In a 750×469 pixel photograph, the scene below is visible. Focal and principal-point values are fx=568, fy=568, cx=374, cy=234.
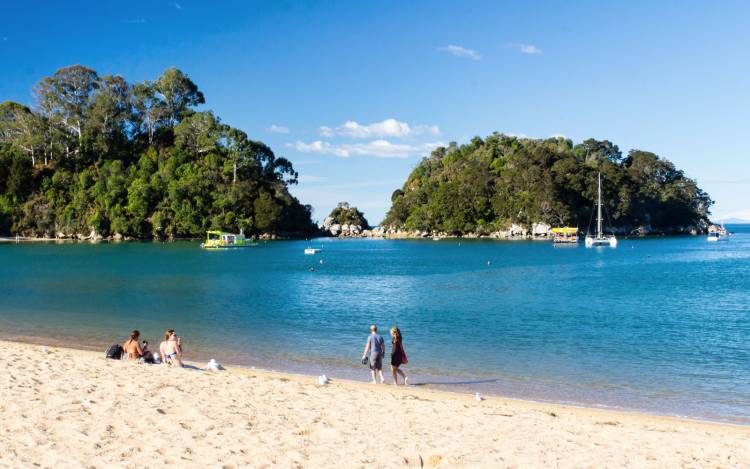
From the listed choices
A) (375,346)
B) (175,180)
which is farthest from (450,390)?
(175,180)

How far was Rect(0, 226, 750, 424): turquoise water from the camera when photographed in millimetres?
16672

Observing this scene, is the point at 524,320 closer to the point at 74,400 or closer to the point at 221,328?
the point at 221,328

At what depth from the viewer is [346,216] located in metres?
176

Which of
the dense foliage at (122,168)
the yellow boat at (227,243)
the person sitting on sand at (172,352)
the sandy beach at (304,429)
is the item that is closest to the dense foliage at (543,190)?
the dense foliage at (122,168)

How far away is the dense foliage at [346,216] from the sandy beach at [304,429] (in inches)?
6312

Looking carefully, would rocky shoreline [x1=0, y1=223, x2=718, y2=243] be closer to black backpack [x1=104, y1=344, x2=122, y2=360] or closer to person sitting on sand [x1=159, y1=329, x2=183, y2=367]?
black backpack [x1=104, y1=344, x2=122, y2=360]

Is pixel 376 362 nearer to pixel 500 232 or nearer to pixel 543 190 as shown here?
pixel 543 190

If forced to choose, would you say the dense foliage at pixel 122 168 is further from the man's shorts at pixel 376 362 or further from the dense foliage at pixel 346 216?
the man's shorts at pixel 376 362

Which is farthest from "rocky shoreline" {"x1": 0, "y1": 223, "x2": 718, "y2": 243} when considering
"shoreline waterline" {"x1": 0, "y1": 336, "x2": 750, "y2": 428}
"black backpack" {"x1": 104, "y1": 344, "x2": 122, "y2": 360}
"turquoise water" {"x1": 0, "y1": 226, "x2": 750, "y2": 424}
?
"shoreline waterline" {"x1": 0, "y1": 336, "x2": 750, "y2": 428}

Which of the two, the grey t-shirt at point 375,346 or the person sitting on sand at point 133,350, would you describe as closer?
the grey t-shirt at point 375,346

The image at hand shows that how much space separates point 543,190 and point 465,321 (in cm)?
11301

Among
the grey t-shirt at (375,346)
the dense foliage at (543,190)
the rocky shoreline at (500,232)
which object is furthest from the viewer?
the rocky shoreline at (500,232)

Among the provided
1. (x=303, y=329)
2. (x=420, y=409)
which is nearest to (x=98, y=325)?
(x=303, y=329)

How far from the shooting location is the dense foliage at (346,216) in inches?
6870
